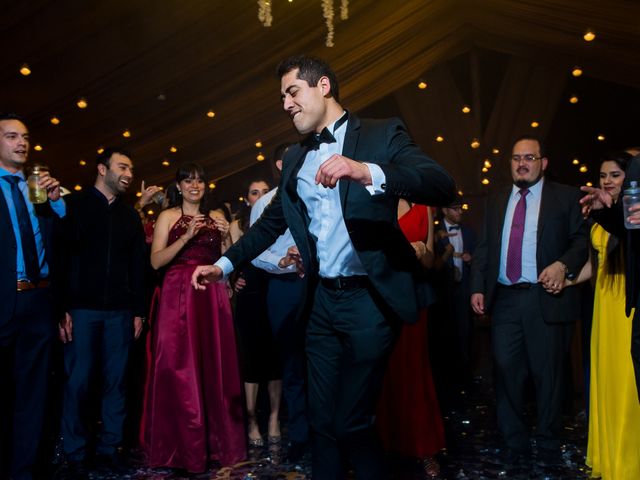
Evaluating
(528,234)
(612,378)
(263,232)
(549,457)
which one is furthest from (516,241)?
(263,232)

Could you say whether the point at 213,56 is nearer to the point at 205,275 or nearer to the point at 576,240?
the point at 576,240

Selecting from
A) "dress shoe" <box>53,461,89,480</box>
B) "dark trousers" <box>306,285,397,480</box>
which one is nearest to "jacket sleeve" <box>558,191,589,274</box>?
"dark trousers" <box>306,285,397,480</box>

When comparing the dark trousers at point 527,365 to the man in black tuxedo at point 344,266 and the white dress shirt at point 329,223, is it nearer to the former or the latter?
the man in black tuxedo at point 344,266

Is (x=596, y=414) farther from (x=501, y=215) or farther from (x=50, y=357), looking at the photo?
(x=50, y=357)

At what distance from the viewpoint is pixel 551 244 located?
317 centimetres

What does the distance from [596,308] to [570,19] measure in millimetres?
4062

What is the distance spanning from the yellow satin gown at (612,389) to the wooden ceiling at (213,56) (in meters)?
3.24

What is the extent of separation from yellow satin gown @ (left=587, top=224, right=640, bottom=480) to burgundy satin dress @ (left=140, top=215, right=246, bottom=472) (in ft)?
5.40

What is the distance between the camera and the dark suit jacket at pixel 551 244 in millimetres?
3127

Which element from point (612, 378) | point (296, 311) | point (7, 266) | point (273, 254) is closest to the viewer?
point (612, 378)

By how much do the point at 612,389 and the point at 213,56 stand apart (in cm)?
413

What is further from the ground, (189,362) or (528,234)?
(528,234)

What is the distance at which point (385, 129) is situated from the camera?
1951 mm

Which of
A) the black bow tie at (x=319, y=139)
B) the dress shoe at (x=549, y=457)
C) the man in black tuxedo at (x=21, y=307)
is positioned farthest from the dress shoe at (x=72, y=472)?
the dress shoe at (x=549, y=457)
